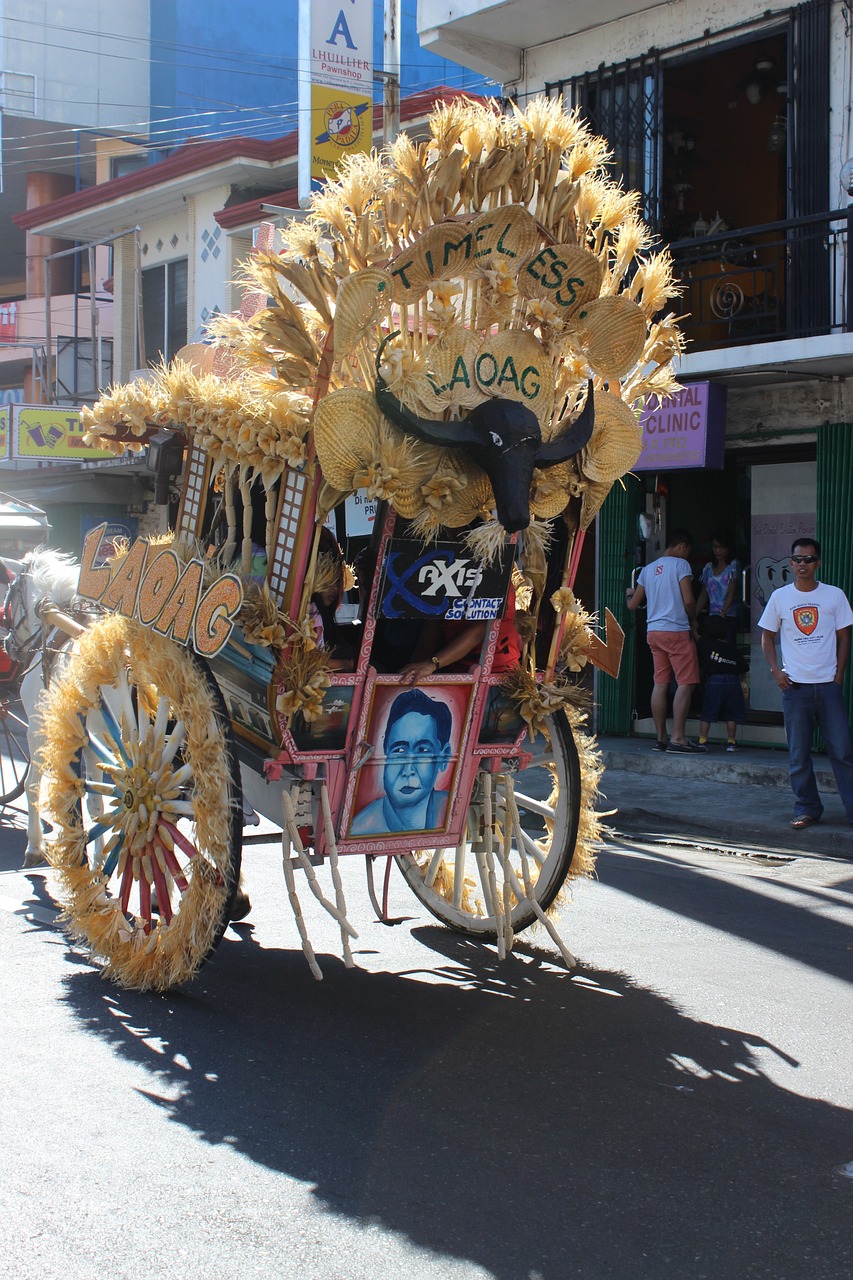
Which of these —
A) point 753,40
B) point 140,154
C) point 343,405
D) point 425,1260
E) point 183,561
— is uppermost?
point 140,154

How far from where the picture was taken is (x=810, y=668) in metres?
8.93

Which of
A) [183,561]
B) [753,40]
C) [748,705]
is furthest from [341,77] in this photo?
[183,561]

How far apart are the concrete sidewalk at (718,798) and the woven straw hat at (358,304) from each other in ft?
18.4

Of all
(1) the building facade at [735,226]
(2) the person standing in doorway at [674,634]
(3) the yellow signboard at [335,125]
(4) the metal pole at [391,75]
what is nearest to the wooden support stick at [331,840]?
(2) the person standing in doorway at [674,634]

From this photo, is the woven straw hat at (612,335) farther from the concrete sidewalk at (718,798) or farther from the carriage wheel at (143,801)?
the concrete sidewalk at (718,798)

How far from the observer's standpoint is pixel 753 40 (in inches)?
470

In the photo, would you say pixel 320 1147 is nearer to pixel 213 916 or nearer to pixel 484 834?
pixel 213 916

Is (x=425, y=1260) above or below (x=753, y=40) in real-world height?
below

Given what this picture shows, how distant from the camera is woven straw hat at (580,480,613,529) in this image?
195 inches

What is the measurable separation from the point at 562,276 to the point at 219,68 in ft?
84.0

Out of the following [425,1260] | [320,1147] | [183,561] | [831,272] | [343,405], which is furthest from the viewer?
[831,272]

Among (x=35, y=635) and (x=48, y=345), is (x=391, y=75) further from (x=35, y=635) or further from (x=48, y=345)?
(x=48, y=345)

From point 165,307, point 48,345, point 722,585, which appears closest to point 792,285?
point 722,585

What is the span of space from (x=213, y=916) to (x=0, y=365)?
2695 cm
